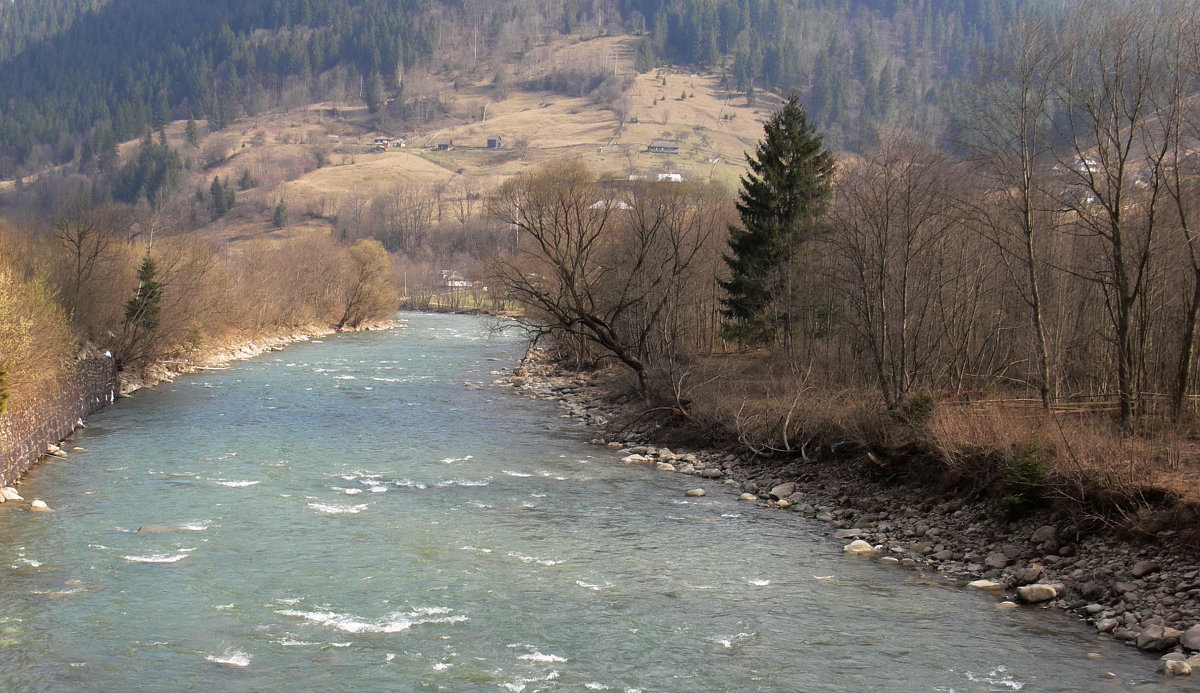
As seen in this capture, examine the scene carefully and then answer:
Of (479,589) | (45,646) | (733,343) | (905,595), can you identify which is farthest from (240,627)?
(733,343)

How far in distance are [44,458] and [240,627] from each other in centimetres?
1502

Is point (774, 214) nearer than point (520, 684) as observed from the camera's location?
No

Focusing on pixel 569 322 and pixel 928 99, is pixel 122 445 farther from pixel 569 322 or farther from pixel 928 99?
pixel 928 99

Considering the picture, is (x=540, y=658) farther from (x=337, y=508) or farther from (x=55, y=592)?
(x=337, y=508)

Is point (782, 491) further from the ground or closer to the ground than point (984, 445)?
closer to the ground

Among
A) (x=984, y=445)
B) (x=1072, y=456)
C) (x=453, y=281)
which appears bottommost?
(x=984, y=445)

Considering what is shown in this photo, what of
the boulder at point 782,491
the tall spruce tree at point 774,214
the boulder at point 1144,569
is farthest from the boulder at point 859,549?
the tall spruce tree at point 774,214

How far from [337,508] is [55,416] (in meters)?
12.1

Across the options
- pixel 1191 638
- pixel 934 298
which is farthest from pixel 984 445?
pixel 934 298

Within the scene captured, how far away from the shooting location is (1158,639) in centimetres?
1276

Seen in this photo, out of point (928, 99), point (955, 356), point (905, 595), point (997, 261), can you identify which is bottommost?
point (905, 595)

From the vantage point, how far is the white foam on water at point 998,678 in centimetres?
1191

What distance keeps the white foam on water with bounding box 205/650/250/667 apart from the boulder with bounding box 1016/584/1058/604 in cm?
1227

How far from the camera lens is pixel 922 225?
87.1 ft
